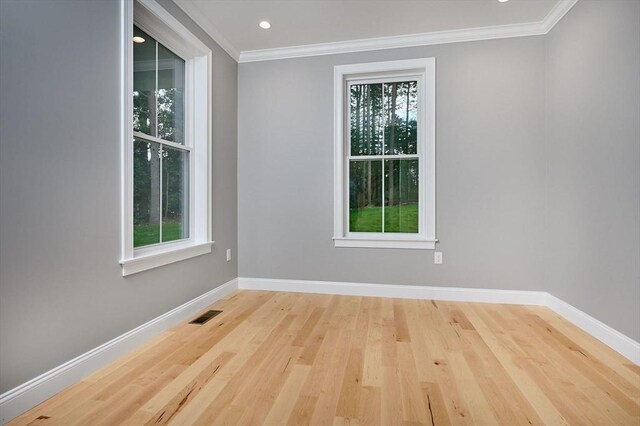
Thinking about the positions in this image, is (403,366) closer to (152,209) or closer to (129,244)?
(129,244)

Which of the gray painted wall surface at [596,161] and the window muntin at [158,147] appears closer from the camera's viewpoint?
the gray painted wall surface at [596,161]

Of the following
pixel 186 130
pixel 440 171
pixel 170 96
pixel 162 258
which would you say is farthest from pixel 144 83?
pixel 440 171

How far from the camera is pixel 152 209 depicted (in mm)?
2451

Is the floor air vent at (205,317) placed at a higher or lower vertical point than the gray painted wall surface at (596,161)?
lower

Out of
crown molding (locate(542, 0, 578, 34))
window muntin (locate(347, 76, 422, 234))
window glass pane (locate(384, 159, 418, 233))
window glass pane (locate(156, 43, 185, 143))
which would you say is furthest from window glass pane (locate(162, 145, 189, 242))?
crown molding (locate(542, 0, 578, 34))

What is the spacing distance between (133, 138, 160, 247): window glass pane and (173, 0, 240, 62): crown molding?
116 centimetres

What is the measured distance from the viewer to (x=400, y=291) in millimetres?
3225

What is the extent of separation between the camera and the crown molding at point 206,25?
2598 mm

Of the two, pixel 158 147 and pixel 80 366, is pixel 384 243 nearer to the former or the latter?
pixel 158 147

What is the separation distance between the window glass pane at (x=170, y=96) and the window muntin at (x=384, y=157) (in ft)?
5.46

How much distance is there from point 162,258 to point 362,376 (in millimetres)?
1623

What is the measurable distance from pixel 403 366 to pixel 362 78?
276 centimetres

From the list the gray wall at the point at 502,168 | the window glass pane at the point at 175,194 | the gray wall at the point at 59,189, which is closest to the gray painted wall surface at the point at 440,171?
the gray wall at the point at 502,168

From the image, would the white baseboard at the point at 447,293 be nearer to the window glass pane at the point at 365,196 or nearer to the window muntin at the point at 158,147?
the window glass pane at the point at 365,196
